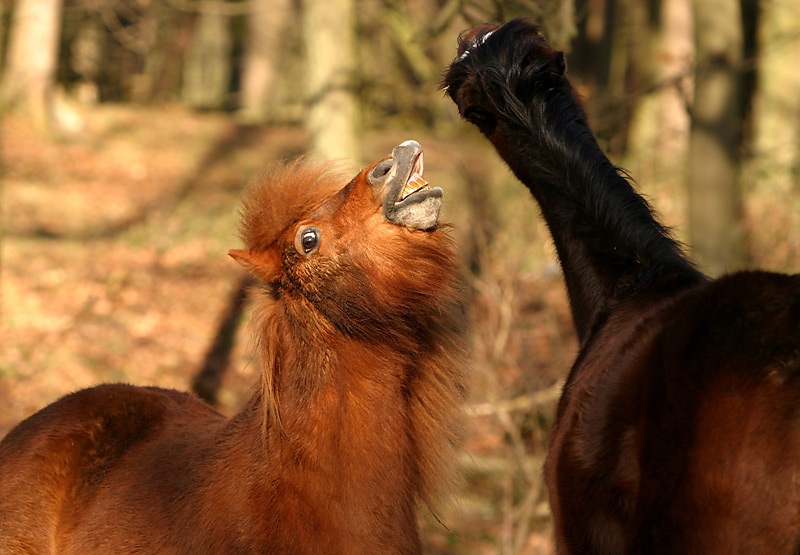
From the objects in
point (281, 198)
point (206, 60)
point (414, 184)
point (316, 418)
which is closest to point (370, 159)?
point (281, 198)

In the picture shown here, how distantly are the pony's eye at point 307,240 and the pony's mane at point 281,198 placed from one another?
0.12m

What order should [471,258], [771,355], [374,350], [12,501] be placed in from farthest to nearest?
[471,258]
[12,501]
[374,350]
[771,355]

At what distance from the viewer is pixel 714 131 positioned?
29.7 ft

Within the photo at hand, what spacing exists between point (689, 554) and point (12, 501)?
2738mm

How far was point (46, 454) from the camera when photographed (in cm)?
373

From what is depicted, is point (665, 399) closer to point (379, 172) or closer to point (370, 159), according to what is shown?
point (379, 172)

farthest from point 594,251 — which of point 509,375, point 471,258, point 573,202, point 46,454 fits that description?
point 471,258

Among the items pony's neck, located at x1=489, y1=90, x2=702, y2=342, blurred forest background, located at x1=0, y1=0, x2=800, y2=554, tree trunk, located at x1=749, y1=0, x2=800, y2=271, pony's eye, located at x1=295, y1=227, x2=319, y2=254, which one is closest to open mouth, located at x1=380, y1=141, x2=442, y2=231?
pony's eye, located at x1=295, y1=227, x2=319, y2=254

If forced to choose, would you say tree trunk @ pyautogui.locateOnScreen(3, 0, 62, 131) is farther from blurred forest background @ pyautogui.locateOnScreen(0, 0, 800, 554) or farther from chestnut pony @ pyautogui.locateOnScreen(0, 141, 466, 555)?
chestnut pony @ pyautogui.locateOnScreen(0, 141, 466, 555)

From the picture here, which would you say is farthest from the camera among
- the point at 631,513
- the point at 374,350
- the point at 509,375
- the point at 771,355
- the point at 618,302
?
the point at 509,375

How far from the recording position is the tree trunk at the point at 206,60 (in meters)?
31.1

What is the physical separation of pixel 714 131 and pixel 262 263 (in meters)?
6.95

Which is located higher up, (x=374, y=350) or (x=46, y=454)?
(x=374, y=350)

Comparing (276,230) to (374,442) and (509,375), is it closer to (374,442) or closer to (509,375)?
(374,442)
